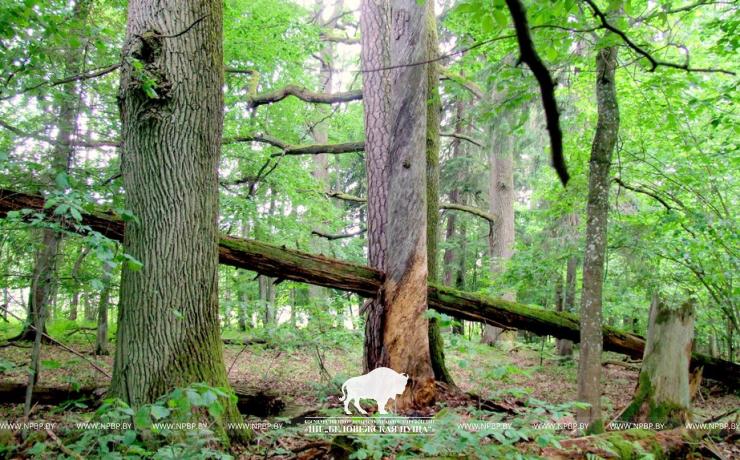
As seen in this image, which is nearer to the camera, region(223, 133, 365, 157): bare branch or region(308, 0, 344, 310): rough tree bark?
region(223, 133, 365, 157): bare branch

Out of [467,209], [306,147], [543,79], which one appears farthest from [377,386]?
[467,209]

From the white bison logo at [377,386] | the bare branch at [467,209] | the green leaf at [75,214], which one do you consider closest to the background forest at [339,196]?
the green leaf at [75,214]

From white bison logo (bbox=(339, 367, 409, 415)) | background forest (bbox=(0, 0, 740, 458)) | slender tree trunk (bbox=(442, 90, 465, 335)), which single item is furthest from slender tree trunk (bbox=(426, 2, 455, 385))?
slender tree trunk (bbox=(442, 90, 465, 335))

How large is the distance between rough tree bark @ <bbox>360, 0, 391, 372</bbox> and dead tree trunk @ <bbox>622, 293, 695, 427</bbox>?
2692 mm

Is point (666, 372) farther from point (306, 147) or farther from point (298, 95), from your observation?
point (298, 95)

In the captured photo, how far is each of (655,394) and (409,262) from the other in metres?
2.81

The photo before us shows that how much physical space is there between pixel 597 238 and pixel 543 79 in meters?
4.24

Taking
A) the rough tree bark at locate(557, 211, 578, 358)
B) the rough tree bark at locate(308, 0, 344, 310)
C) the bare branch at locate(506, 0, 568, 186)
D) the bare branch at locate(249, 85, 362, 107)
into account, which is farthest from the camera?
the rough tree bark at locate(308, 0, 344, 310)

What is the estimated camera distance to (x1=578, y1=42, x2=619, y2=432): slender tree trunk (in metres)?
4.37

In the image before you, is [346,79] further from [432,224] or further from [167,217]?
[167,217]

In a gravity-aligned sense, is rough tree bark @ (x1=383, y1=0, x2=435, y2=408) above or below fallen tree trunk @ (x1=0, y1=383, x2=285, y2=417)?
above

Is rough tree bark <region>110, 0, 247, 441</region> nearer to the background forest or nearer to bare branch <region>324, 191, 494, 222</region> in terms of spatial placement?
the background forest

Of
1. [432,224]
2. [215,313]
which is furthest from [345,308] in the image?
[215,313]

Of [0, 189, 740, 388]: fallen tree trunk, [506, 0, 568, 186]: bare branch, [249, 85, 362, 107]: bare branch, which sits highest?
[249, 85, 362, 107]: bare branch
